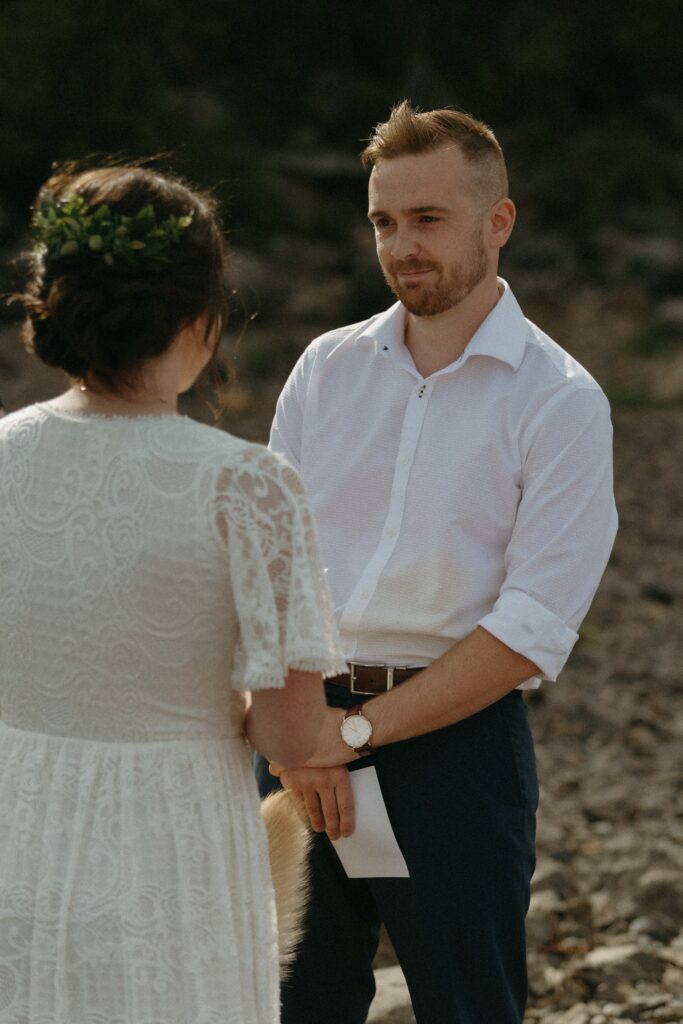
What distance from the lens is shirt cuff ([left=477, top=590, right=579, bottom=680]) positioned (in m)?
2.58

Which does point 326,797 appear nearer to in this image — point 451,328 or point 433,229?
point 451,328

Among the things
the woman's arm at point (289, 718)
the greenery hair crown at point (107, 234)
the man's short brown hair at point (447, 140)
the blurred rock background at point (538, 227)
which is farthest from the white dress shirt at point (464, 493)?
the greenery hair crown at point (107, 234)

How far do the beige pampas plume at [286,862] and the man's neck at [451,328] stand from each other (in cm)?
86

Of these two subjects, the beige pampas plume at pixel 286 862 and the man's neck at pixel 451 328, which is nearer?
the beige pampas plume at pixel 286 862

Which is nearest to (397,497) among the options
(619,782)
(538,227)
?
(619,782)

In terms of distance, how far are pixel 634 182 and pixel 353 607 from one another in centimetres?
1880

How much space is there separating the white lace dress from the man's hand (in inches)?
24.9

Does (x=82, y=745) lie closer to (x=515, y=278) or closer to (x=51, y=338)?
(x=51, y=338)

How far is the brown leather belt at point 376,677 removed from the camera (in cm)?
273

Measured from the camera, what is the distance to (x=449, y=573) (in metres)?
2.70

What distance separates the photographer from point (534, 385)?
106 inches

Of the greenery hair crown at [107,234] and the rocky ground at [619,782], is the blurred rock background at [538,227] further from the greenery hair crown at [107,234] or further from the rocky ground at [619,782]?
the greenery hair crown at [107,234]

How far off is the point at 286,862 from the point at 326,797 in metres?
0.31

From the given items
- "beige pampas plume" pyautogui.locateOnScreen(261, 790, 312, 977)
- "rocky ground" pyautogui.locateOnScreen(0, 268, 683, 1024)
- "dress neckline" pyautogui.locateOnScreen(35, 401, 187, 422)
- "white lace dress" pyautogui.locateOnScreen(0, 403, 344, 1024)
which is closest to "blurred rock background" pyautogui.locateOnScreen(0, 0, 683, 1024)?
"rocky ground" pyautogui.locateOnScreen(0, 268, 683, 1024)
